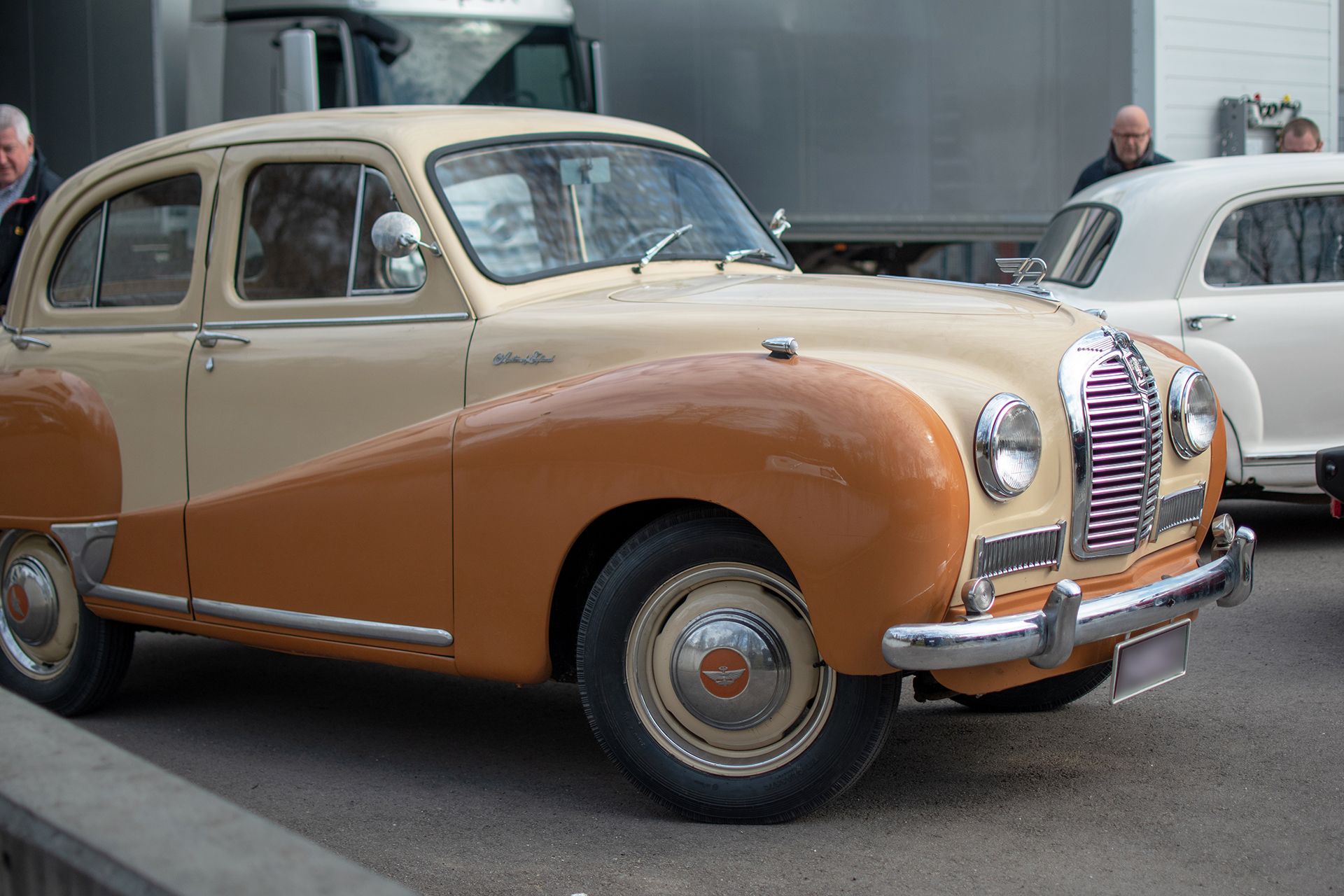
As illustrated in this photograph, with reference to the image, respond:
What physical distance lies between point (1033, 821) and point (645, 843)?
926mm

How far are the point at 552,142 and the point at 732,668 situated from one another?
1857mm

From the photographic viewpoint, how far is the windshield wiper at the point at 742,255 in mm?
4156

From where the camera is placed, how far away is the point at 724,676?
299 centimetres

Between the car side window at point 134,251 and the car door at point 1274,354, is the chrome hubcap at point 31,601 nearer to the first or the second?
the car side window at point 134,251

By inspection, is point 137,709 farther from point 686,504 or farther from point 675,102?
point 675,102

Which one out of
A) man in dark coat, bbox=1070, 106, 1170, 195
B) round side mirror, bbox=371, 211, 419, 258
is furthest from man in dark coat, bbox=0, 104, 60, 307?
man in dark coat, bbox=1070, 106, 1170, 195

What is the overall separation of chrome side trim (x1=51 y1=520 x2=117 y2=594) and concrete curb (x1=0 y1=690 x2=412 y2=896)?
250 centimetres

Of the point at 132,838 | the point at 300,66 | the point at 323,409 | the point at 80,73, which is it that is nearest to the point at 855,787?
the point at 323,409

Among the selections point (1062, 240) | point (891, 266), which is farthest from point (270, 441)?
point (891, 266)

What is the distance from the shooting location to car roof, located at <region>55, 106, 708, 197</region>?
3.79 m

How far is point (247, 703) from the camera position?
445 cm

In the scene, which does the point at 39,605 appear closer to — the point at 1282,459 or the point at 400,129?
the point at 400,129

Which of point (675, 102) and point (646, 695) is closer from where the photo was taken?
point (646, 695)

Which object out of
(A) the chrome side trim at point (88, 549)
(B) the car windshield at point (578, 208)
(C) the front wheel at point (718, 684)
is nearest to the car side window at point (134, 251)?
(A) the chrome side trim at point (88, 549)
